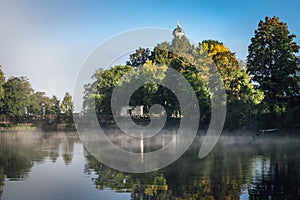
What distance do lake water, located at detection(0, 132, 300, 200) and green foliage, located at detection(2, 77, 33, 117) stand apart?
6068 centimetres

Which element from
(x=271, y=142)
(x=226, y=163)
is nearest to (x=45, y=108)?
(x=271, y=142)

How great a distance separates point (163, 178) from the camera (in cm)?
2092

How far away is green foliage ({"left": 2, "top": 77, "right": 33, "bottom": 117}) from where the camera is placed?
88812 mm

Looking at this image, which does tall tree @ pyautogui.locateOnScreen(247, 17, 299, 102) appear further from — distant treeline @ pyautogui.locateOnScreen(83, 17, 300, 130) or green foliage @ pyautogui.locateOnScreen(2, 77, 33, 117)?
green foliage @ pyautogui.locateOnScreen(2, 77, 33, 117)

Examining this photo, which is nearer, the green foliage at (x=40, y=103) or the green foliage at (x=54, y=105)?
the green foliage at (x=40, y=103)

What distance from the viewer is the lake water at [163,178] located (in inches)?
688

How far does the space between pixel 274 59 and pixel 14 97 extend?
59582 millimetres

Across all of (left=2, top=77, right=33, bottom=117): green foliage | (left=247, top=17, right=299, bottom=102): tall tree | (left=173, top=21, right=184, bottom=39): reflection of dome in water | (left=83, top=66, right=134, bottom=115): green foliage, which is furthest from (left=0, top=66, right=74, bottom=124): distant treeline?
(left=247, top=17, right=299, bottom=102): tall tree

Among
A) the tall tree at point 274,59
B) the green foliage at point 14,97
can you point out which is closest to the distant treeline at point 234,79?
the tall tree at point 274,59

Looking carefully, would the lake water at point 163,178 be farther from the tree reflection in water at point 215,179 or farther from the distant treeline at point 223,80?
Result: the distant treeline at point 223,80

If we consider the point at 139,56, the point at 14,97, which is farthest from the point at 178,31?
the point at 14,97

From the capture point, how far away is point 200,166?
24.9 meters

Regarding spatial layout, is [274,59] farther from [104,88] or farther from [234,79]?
[104,88]

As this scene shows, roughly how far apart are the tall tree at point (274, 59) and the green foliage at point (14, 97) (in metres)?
56.4
